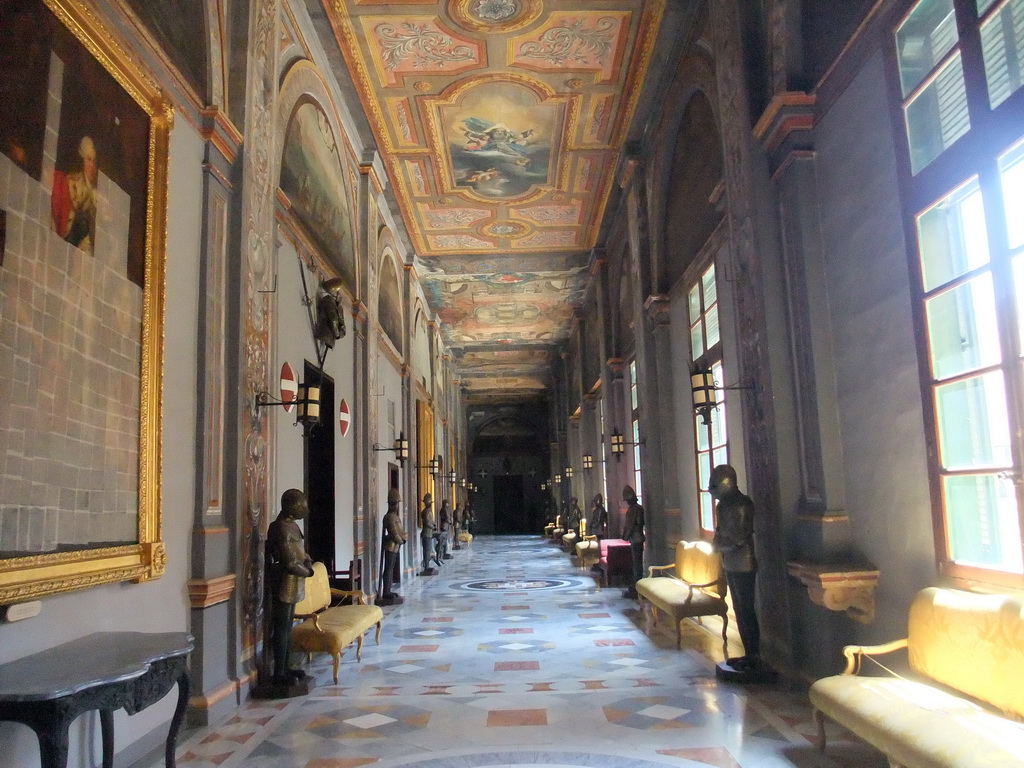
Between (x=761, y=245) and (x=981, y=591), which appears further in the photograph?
(x=761, y=245)

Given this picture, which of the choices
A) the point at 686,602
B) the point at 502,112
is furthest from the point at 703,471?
the point at 502,112

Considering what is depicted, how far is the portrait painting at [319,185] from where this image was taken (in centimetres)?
880

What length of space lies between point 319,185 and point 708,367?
5.49m

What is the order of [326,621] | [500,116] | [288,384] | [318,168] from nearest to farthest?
1. [326,621]
2. [288,384]
3. [318,168]
4. [500,116]

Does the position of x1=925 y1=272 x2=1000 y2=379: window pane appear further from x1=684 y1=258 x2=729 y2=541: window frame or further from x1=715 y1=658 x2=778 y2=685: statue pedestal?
x1=684 y1=258 x2=729 y2=541: window frame

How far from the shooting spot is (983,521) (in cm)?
420

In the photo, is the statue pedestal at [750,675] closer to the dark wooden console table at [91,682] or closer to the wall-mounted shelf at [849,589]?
the wall-mounted shelf at [849,589]

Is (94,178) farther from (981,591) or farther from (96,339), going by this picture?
(981,591)

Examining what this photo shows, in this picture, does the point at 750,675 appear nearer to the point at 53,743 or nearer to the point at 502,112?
the point at 53,743

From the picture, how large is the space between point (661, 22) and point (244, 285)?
20.5 ft

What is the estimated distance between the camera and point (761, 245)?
6.55 m

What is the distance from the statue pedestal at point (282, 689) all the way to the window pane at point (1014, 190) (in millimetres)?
5896

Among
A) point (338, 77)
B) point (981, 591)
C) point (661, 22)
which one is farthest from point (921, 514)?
point (338, 77)

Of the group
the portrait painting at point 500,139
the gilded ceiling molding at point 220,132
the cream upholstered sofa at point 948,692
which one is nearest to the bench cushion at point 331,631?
the cream upholstered sofa at point 948,692
